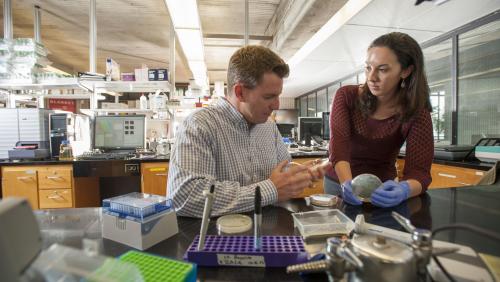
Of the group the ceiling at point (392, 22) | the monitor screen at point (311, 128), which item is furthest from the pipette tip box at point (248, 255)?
the monitor screen at point (311, 128)

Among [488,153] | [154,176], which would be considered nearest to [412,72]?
[488,153]

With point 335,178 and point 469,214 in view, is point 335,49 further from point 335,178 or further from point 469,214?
point 469,214

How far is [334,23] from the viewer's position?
3342 mm

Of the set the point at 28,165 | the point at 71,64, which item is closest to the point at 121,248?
the point at 28,165

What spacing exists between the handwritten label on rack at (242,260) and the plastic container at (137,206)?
0.25 meters

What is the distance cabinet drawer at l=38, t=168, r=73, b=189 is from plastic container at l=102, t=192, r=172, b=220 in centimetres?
245

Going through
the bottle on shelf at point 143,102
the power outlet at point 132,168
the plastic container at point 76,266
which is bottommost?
the power outlet at point 132,168

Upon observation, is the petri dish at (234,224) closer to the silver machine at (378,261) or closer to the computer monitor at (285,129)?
the silver machine at (378,261)

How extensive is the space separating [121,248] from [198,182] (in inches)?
12.7

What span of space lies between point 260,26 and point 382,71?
163 inches

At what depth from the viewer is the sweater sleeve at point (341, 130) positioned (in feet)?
4.59

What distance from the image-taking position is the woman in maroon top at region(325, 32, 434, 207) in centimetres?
125

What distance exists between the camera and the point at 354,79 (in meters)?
6.37

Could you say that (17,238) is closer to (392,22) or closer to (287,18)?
(392,22)
